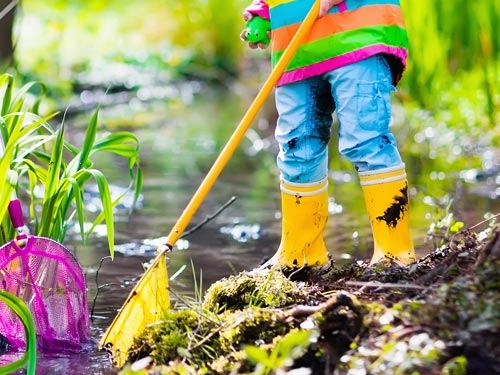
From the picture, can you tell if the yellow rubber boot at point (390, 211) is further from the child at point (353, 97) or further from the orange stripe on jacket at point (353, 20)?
the orange stripe on jacket at point (353, 20)

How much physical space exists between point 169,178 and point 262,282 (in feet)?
10.5

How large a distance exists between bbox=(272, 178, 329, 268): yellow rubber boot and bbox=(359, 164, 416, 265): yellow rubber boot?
22 cm

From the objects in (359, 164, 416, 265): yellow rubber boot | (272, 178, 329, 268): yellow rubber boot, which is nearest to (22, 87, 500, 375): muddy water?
(272, 178, 329, 268): yellow rubber boot

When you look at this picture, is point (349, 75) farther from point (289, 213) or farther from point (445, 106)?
point (445, 106)

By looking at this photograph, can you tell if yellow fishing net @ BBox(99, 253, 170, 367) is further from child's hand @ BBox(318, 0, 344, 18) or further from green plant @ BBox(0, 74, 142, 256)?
child's hand @ BBox(318, 0, 344, 18)

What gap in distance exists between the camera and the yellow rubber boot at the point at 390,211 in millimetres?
3037

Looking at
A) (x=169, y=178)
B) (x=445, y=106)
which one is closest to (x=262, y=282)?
(x=169, y=178)

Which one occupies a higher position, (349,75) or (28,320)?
(349,75)

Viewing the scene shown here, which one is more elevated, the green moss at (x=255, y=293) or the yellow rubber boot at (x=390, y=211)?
the yellow rubber boot at (x=390, y=211)

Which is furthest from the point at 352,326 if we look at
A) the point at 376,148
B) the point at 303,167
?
the point at 303,167

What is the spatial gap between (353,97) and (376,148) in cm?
18

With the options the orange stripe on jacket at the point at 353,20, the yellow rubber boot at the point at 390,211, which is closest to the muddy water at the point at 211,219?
the yellow rubber boot at the point at 390,211

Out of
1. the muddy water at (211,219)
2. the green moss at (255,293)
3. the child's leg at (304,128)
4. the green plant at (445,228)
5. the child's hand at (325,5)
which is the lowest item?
the muddy water at (211,219)

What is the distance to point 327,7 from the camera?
118 inches
